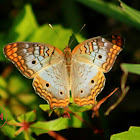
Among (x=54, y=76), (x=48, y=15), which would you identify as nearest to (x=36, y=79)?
(x=54, y=76)

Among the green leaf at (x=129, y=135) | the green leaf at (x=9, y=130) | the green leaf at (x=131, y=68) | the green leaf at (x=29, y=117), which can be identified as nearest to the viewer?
the green leaf at (x=131, y=68)

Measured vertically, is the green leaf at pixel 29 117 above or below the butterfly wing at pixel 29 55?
below

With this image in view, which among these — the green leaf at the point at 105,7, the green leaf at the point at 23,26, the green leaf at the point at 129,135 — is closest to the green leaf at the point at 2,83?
the green leaf at the point at 23,26

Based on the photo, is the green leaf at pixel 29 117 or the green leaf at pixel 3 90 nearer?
the green leaf at pixel 29 117

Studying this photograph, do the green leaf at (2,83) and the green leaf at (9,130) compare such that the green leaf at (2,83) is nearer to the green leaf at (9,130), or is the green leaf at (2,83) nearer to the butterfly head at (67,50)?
the green leaf at (9,130)

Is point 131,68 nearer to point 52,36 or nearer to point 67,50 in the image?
point 67,50

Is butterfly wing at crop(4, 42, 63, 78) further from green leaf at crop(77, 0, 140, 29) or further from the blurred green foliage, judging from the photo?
green leaf at crop(77, 0, 140, 29)

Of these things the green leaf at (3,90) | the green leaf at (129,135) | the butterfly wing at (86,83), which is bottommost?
the green leaf at (3,90)

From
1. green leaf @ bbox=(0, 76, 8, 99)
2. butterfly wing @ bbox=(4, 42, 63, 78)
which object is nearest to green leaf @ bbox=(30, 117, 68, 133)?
butterfly wing @ bbox=(4, 42, 63, 78)
